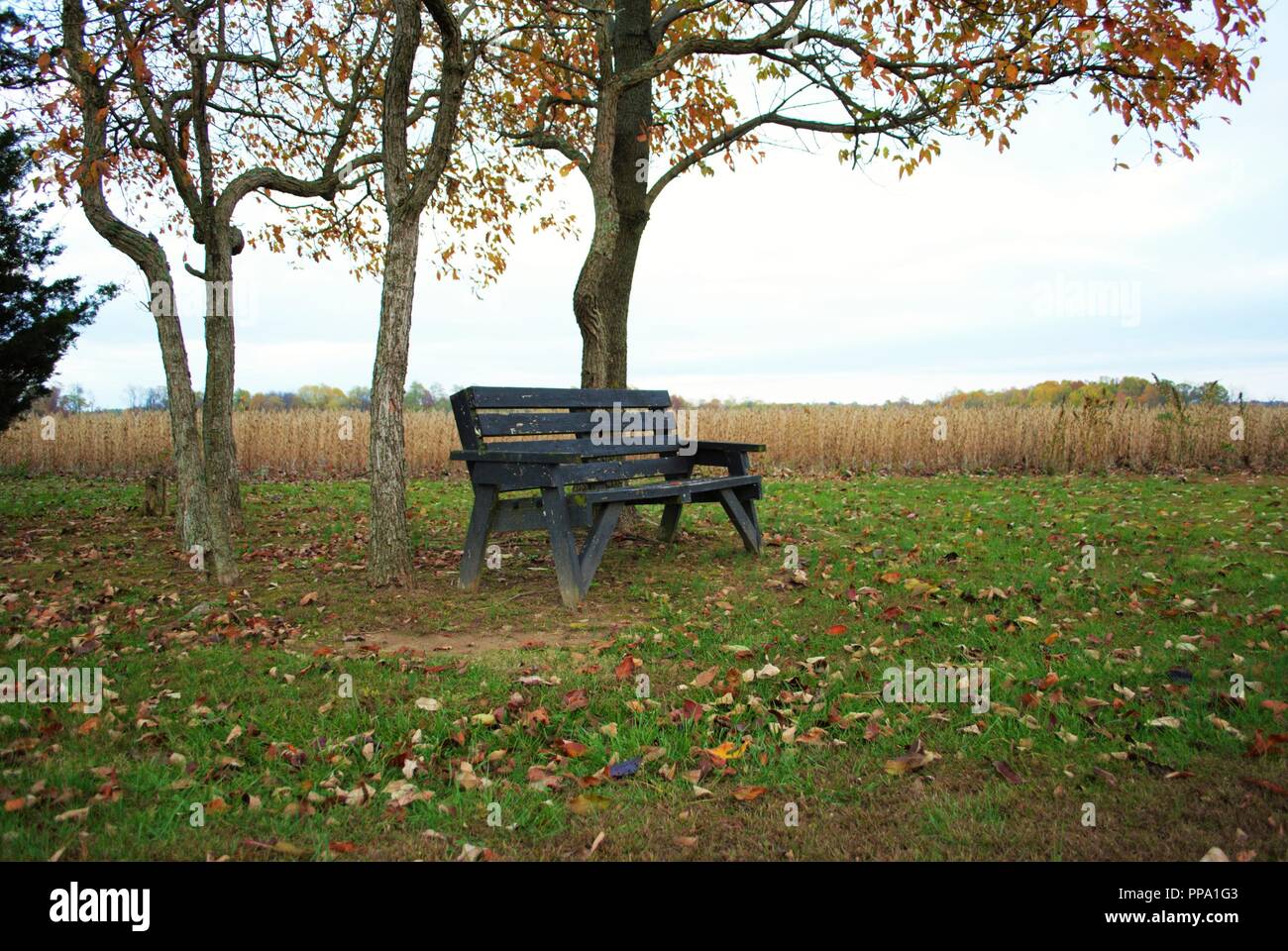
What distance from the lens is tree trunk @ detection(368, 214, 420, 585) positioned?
609 cm

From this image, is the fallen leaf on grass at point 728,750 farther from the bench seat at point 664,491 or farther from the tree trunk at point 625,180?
the tree trunk at point 625,180

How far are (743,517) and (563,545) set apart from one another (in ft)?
6.71

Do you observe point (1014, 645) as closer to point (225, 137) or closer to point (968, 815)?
point (968, 815)

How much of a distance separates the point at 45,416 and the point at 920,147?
16.9 m

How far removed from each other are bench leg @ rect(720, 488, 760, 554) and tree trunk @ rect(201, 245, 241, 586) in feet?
12.4

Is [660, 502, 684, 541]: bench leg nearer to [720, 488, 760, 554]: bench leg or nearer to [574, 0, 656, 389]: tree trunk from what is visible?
[720, 488, 760, 554]: bench leg

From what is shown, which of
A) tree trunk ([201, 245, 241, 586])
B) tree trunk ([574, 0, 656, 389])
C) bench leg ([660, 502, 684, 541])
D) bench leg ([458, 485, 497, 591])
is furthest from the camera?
tree trunk ([574, 0, 656, 389])

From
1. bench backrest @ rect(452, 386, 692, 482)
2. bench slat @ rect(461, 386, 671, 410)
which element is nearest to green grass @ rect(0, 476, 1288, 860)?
bench backrest @ rect(452, 386, 692, 482)

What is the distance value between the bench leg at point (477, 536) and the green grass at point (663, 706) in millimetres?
183

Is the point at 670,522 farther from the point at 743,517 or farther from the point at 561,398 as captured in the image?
the point at 561,398

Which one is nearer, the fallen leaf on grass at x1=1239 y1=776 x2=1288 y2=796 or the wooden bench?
the fallen leaf on grass at x1=1239 y1=776 x2=1288 y2=796

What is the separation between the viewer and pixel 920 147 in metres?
8.78

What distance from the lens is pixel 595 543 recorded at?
5.88 m
